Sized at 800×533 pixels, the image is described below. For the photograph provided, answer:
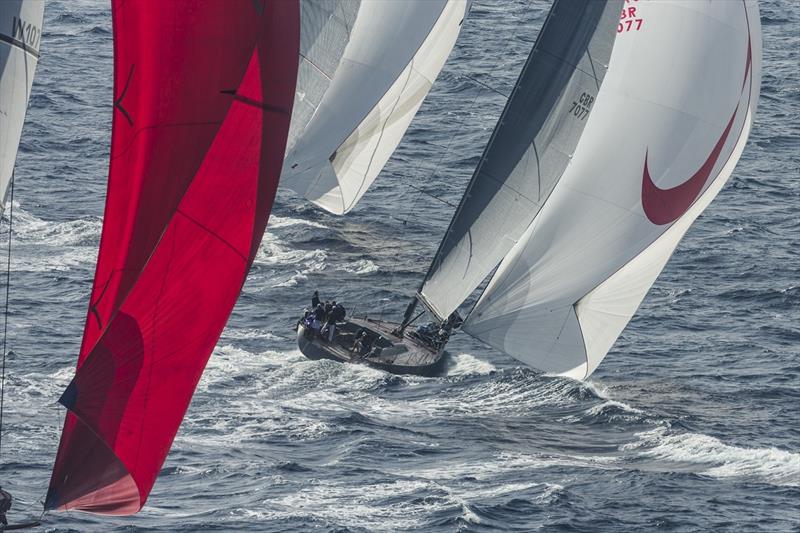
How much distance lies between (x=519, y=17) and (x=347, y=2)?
1504 inches

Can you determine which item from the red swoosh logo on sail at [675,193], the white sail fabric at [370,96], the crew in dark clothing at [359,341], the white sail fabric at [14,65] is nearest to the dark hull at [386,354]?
the crew in dark clothing at [359,341]

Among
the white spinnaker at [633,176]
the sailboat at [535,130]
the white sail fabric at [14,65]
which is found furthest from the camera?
the sailboat at [535,130]

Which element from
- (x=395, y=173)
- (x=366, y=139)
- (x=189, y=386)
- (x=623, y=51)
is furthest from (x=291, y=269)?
(x=189, y=386)

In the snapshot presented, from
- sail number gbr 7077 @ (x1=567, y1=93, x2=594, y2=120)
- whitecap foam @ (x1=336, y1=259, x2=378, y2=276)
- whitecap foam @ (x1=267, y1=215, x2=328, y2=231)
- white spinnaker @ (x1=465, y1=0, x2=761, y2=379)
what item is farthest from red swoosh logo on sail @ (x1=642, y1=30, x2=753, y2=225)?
whitecap foam @ (x1=267, y1=215, x2=328, y2=231)

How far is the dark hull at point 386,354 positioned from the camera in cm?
5203

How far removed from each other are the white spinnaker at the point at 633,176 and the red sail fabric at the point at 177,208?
22.6m

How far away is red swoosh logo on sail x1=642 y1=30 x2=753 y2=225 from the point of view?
1816 inches

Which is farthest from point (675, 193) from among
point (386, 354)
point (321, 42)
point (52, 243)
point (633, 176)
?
point (52, 243)

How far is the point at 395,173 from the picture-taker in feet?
242

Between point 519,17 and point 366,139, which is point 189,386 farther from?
point 519,17

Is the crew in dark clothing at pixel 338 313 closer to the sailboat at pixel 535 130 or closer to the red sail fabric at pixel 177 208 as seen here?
the sailboat at pixel 535 130

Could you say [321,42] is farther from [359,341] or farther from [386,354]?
[386,354]

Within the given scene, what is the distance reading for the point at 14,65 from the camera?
3070cm

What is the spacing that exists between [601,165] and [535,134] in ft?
9.49
